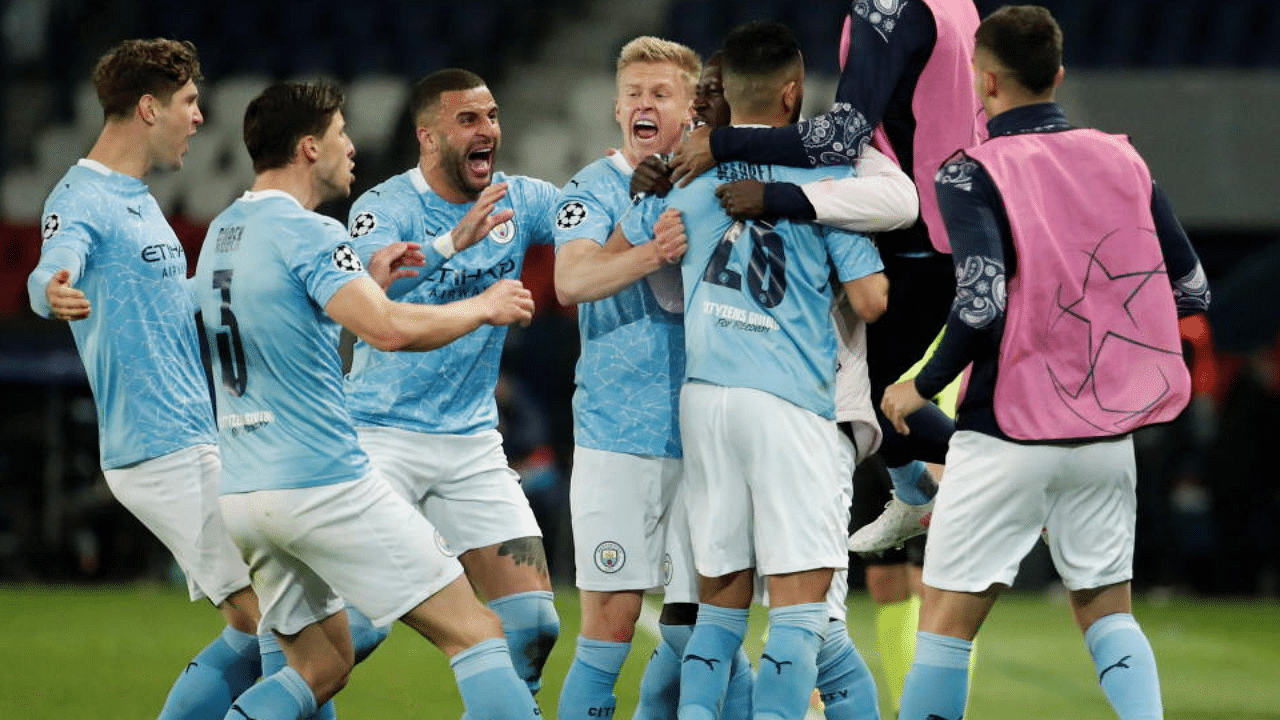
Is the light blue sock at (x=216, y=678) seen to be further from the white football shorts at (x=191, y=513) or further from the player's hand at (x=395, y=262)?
the player's hand at (x=395, y=262)

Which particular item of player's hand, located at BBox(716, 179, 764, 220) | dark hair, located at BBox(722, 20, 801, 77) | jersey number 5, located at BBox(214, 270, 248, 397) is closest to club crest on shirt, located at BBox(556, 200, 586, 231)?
player's hand, located at BBox(716, 179, 764, 220)

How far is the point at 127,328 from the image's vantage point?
5566mm

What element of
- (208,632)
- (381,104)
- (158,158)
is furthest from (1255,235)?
(158,158)

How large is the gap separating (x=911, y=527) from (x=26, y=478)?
9.60 m

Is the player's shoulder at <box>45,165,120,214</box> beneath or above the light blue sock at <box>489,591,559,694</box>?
above

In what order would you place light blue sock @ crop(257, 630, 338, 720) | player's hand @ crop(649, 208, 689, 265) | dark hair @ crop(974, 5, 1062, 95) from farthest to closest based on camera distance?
light blue sock @ crop(257, 630, 338, 720)
player's hand @ crop(649, 208, 689, 265)
dark hair @ crop(974, 5, 1062, 95)

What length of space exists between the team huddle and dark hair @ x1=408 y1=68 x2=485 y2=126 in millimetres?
22

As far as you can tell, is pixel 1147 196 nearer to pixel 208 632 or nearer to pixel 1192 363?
pixel 208 632

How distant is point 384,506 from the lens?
4.87 metres

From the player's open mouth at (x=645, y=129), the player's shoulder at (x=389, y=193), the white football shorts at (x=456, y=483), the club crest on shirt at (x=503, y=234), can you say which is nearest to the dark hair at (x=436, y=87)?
the player's shoulder at (x=389, y=193)

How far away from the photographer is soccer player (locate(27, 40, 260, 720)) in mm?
5520

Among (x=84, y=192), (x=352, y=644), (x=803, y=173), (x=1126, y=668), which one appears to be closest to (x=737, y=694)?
(x=352, y=644)

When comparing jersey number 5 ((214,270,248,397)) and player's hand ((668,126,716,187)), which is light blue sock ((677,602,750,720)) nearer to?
player's hand ((668,126,716,187))

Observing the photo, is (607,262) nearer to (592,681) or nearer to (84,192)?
(592,681)
